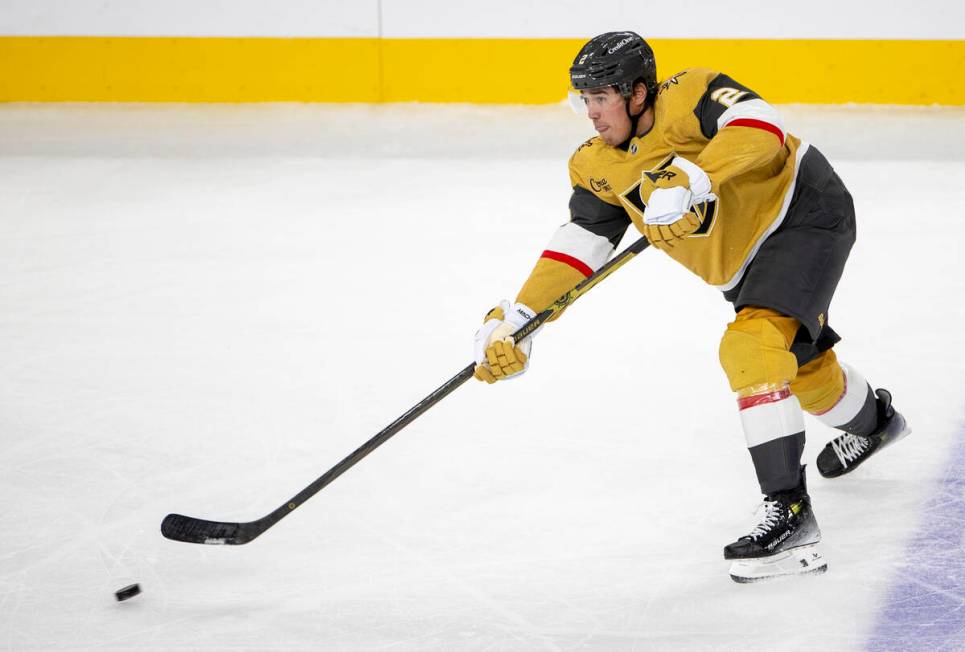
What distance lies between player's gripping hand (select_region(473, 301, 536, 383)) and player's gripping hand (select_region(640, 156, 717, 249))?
1.14ft

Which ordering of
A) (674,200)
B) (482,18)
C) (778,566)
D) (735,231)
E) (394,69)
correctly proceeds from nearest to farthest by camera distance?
(674,200)
(778,566)
(735,231)
(482,18)
(394,69)

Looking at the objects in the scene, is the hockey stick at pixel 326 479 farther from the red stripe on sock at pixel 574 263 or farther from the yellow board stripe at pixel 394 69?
the yellow board stripe at pixel 394 69

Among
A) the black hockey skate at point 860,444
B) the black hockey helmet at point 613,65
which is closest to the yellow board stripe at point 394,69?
the black hockey skate at point 860,444

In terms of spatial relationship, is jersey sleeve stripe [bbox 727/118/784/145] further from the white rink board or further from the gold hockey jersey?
the white rink board

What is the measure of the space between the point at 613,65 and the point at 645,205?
26cm

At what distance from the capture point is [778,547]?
2186 mm

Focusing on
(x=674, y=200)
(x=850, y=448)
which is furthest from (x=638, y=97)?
(x=850, y=448)

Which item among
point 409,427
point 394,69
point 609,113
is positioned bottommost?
point 409,427

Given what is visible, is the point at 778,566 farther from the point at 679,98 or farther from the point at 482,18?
the point at 482,18

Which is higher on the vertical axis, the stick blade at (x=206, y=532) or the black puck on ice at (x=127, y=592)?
the stick blade at (x=206, y=532)

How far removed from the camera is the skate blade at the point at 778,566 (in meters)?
2.19

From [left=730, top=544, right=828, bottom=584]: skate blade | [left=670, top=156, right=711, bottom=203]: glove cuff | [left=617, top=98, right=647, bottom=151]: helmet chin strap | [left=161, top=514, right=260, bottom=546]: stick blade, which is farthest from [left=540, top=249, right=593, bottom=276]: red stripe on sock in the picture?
[left=161, top=514, right=260, bottom=546]: stick blade

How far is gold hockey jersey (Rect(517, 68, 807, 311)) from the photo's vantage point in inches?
84.4

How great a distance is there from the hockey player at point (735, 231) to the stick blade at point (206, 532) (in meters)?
0.55
